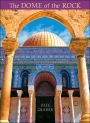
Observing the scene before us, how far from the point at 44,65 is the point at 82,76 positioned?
9.24 m

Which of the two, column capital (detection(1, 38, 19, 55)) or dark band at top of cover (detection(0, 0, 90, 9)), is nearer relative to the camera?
column capital (detection(1, 38, 19, 55))

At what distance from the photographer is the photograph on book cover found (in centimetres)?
602

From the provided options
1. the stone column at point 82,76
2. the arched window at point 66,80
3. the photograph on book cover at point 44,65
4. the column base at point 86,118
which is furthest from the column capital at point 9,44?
the arched window at point 66,80

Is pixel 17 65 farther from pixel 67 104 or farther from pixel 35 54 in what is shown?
pixel 67 104

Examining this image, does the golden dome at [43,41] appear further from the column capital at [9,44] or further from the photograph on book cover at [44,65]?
the column capital at [9,44]

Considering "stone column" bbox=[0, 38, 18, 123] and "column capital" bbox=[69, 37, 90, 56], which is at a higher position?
"column capital" bbox=[69, 37, 90, 56]

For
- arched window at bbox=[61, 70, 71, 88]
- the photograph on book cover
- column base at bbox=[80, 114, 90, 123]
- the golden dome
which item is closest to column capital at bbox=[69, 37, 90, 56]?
the photograph on book cover

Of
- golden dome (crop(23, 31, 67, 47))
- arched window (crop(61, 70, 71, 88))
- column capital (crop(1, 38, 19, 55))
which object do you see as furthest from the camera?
golden dome (crop(23, 31, 67, 47))

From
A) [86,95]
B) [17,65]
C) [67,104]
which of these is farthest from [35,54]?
[86,95]

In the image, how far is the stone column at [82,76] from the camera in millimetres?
5227

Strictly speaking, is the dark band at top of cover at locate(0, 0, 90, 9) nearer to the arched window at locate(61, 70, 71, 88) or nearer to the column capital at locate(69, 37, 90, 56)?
the column capital at locate(69, 37, 90, 56)

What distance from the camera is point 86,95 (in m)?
5.50

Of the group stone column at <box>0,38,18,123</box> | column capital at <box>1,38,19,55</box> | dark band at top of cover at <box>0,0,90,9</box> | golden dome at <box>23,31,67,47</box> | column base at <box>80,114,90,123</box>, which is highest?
golden dome at <box>23,31,67,47</box>

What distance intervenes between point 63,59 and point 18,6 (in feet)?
32.6
